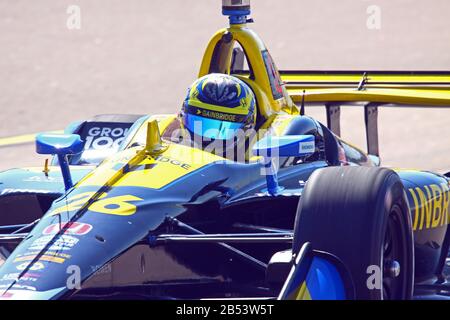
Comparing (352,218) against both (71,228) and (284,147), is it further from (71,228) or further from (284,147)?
(71,228)

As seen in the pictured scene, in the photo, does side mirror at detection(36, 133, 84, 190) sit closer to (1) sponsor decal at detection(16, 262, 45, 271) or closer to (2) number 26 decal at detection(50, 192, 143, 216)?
(2) number 26 decal at detection(50, 192, 143, 216)

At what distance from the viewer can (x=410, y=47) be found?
55.6 ft

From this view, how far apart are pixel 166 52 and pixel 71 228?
1123cm

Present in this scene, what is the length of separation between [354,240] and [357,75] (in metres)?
4.40

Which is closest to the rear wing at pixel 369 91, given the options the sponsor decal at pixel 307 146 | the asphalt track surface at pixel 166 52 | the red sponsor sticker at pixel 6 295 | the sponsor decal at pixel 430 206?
the sponsor decal at pixel 430 206

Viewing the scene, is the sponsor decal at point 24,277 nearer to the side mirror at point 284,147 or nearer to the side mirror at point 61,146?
the side mirror at point 61,146

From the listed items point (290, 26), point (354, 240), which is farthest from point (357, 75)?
point (290, 26)

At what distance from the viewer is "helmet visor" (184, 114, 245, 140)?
22.5ft

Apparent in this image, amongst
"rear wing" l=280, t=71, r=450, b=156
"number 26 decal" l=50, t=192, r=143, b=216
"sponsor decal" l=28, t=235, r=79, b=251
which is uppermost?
"rear wing" l=280, t=71, r=450, b=156

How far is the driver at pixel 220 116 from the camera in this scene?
22.3ft

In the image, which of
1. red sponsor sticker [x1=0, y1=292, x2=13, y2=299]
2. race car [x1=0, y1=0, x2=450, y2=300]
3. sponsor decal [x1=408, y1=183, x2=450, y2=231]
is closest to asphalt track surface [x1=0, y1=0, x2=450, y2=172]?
sponsor decal [x1=408, y1=183, x2=450, y2=231]

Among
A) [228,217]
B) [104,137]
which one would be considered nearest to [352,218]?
[228,217]

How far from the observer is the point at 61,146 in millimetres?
6469
